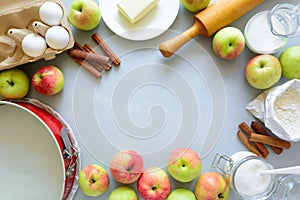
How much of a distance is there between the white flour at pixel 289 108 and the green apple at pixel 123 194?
34cm

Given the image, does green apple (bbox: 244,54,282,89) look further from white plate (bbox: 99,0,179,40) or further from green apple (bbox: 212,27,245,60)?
white plate (bbox: 99,0,179,40)

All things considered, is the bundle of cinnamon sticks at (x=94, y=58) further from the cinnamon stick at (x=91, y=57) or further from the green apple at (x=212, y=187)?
the green apple at (x=212, y=187)

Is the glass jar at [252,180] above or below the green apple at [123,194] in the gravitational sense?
below

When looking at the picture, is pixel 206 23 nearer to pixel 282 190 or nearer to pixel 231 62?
pixel 231 62

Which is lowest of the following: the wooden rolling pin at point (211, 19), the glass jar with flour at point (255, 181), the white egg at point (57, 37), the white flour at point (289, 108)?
the glass jar with flour at point (255, 181)

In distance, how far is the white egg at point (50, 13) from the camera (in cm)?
86

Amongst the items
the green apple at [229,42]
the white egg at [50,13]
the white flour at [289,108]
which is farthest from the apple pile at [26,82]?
the white flour at [289,108]

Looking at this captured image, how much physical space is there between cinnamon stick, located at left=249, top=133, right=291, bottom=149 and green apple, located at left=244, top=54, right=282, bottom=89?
4.1 inches

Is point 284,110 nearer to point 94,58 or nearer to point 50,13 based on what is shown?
point 94,58

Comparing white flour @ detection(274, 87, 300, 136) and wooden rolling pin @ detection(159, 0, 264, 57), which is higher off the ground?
wooden rolling pin @ detection(159, 0, 264, 57)

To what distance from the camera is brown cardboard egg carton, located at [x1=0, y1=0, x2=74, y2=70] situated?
35.0 inches

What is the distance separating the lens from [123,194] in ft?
2.96

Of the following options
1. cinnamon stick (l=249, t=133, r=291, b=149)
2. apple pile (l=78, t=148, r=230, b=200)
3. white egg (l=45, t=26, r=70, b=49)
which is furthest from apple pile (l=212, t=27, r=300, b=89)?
white egg (l=45, t=26, r=70, b=49)

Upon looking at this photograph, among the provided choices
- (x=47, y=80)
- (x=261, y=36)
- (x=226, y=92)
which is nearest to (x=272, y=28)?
(x=261, y=36)
